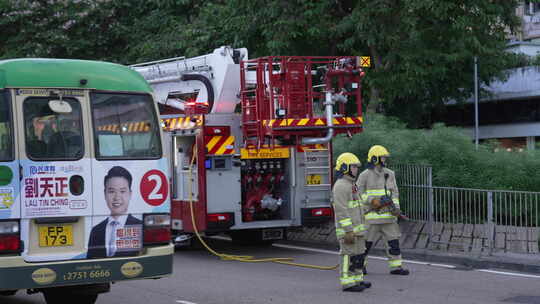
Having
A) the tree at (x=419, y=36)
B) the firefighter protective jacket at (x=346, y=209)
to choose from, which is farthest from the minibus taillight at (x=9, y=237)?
the tree at (x=419, y=36)

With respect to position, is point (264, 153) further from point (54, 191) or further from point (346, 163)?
point (54, 191)

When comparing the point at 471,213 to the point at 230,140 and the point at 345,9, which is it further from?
the point at 345,9

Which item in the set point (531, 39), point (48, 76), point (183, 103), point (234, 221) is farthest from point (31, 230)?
point (531, 39)

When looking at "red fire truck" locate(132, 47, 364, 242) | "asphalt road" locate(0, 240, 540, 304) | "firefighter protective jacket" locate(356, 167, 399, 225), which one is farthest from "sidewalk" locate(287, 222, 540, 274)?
"firefighter protective jacket" locate(356, 167, 399, 225)

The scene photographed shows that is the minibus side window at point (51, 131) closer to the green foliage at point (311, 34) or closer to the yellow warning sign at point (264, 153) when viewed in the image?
the yellow warning sign at point (264, 153)

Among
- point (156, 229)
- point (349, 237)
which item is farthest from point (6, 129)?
point (349, 237)

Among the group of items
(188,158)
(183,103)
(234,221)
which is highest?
(183,103)

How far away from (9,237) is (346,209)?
4409 mm

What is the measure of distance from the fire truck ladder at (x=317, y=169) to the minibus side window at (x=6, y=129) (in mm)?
7346

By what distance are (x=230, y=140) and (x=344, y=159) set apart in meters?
3.91

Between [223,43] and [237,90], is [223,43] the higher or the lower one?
the higher one

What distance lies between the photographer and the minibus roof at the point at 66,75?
26.9ft

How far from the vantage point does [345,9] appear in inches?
931

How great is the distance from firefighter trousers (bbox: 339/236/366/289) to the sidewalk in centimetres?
308
